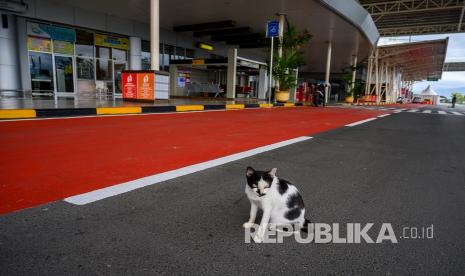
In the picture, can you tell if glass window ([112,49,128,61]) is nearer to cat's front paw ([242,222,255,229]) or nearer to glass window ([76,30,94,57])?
glass window ([76,30,94,57])

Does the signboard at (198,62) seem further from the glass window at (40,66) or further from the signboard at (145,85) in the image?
the glass window at (40,66)

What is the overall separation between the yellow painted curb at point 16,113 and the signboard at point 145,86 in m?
4.99

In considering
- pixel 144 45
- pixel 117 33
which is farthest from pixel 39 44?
pixel 144 45

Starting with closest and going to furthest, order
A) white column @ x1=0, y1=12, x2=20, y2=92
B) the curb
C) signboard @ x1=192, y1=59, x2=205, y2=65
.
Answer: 1. the curb
2. white column @ x1=0, y1=12, x2=20, y2=92
3. signboard @ x1=192, y1=59, x2=205, y2=65

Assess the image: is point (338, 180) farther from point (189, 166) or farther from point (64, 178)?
point (64, 178)

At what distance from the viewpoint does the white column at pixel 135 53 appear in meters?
19.2

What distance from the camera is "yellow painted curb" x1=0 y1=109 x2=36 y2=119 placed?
259 inches

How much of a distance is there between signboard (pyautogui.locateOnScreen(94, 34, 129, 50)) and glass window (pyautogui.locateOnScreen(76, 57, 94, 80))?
1.30 metres

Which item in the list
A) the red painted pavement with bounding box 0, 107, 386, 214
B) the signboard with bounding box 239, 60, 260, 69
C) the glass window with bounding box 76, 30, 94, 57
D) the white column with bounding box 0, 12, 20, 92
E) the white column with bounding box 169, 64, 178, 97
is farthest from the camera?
the white column with bounding box 169, 64, 178, 97

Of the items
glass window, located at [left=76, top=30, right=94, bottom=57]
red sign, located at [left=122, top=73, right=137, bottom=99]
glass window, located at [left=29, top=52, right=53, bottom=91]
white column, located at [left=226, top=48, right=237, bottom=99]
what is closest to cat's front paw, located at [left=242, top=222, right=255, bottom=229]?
red sign, located at [left=122, top=73, right=137, bottom=99]

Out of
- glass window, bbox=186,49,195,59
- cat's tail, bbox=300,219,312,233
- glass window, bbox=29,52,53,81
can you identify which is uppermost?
glass window, bbox=186,49,195,59

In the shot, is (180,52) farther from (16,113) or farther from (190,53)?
(16,113)

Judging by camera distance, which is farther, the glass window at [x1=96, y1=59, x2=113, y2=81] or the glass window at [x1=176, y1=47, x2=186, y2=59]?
the glass window at [x1=176, y1=47, x2=186, y2=59]

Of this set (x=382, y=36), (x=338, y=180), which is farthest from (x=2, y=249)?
(x=382, y=36)
